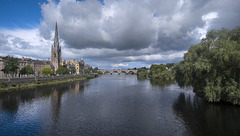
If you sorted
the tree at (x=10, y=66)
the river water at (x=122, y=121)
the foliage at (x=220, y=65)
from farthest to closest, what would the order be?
the tree at (x=10, y=66)
the foliage at (x=220, y=65)
the river water at (x=122, y=121)

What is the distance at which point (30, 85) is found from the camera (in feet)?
229

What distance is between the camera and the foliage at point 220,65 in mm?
32031

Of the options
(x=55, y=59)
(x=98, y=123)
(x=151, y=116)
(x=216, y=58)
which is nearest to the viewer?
(x=98, y=123)

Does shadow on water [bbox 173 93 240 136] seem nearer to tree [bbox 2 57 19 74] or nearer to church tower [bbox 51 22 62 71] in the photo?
tree [bbox 2 57 19 74]

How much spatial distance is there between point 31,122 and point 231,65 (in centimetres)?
4413

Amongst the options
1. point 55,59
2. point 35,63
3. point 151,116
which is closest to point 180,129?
point 151,116

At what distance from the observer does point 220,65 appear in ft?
111

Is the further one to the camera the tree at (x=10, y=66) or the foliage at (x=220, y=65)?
the tree at (x=10, y=66)

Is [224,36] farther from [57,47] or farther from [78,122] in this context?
[57,47]

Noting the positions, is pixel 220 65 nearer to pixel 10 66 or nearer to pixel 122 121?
pixel 122 121

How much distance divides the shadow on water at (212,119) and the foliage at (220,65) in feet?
9.48

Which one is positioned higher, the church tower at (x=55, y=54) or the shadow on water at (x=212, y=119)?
the church tower at (x=55, y=54)

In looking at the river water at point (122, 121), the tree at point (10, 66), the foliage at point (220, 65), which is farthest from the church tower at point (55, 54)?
the foliage at point (220, 65)

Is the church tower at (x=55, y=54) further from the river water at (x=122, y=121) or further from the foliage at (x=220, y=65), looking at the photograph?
the foliage at (x=220, y=65)
